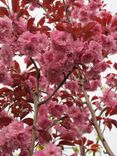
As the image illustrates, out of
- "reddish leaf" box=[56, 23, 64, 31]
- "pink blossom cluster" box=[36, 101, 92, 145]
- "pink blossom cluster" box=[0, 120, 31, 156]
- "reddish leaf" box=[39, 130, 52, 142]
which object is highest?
"reddish leaf" box=[56, 23, 64, 31]

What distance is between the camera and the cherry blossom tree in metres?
2.27

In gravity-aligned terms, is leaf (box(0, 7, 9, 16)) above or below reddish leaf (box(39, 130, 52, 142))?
above

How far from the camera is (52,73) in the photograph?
2.35 metres

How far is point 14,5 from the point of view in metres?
2.70

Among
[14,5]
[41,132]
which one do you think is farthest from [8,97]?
[14,5]

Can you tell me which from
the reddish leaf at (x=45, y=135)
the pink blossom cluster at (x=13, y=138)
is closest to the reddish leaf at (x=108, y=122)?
the reddish leaf at (x=45, y=135)

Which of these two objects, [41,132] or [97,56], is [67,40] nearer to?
[97,56]

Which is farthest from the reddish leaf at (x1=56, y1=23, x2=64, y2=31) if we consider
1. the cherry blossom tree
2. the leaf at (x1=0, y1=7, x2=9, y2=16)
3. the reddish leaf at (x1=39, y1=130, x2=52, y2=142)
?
the reddish leaf at (x1=39, y1=130, x2=52, y2=142)

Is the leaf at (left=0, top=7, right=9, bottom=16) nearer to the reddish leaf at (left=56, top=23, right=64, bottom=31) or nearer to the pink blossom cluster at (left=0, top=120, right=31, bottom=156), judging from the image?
the reddish leaf at (left=56, top=23, right=64, bottom=31)

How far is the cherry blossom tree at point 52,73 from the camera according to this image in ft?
7.45

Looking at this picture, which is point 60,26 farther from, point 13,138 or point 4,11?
point 13,138

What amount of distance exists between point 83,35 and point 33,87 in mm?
801

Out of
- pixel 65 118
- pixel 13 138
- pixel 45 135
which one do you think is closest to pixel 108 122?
pixel 65 118

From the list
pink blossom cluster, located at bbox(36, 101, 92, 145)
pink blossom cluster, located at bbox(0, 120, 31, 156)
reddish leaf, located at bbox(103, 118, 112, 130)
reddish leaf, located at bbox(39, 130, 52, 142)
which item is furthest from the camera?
reddish leaf, located at bbox(103, 118, 112, 130)
